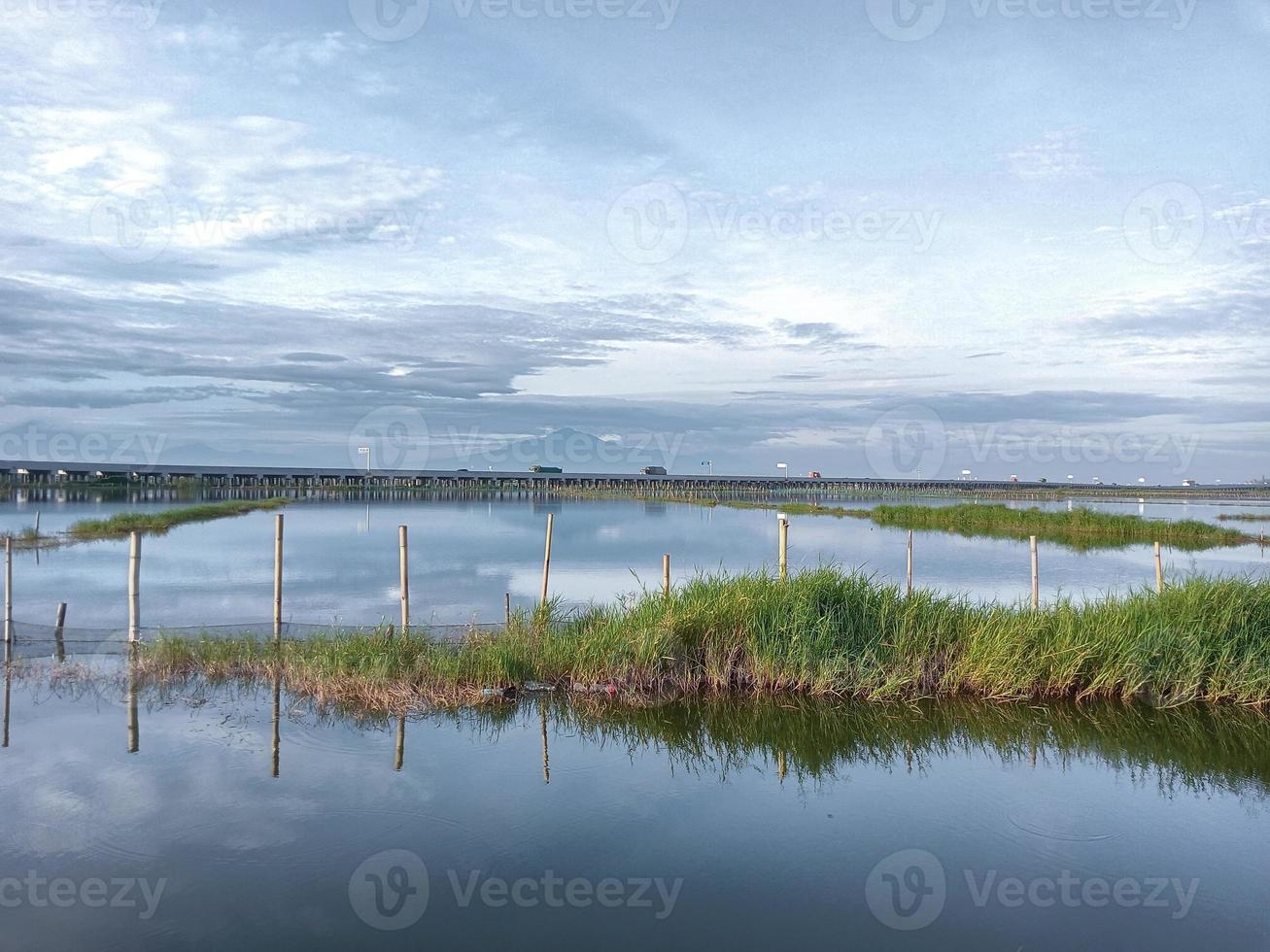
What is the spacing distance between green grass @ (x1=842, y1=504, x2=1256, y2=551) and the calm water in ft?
97.1

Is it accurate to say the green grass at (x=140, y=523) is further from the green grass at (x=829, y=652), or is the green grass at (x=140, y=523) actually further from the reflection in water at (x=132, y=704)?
the green grass at (x=829, y=652)

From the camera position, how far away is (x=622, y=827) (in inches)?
306

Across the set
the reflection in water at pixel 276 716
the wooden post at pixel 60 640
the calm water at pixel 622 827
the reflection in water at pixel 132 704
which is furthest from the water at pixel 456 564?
the calm water at pixel 622 827

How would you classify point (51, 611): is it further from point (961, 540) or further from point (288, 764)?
point (961, 540)

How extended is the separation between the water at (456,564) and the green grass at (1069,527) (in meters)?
3.19

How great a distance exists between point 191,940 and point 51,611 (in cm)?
1271

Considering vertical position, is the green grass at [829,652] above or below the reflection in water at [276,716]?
above

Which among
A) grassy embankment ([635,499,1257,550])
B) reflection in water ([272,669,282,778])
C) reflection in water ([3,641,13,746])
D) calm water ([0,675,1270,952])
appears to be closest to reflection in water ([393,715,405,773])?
calm water ([0,675,1270,952])

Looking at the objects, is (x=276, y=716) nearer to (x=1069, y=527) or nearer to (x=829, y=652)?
(x=829, y=652)

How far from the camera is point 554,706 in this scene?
11.0 m

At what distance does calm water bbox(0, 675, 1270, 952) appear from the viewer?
618 centimetres

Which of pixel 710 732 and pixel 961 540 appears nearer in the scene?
pixel 710 732

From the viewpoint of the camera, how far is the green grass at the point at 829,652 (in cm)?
1154

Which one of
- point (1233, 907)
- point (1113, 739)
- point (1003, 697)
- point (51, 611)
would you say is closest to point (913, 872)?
point (1233, 907)
